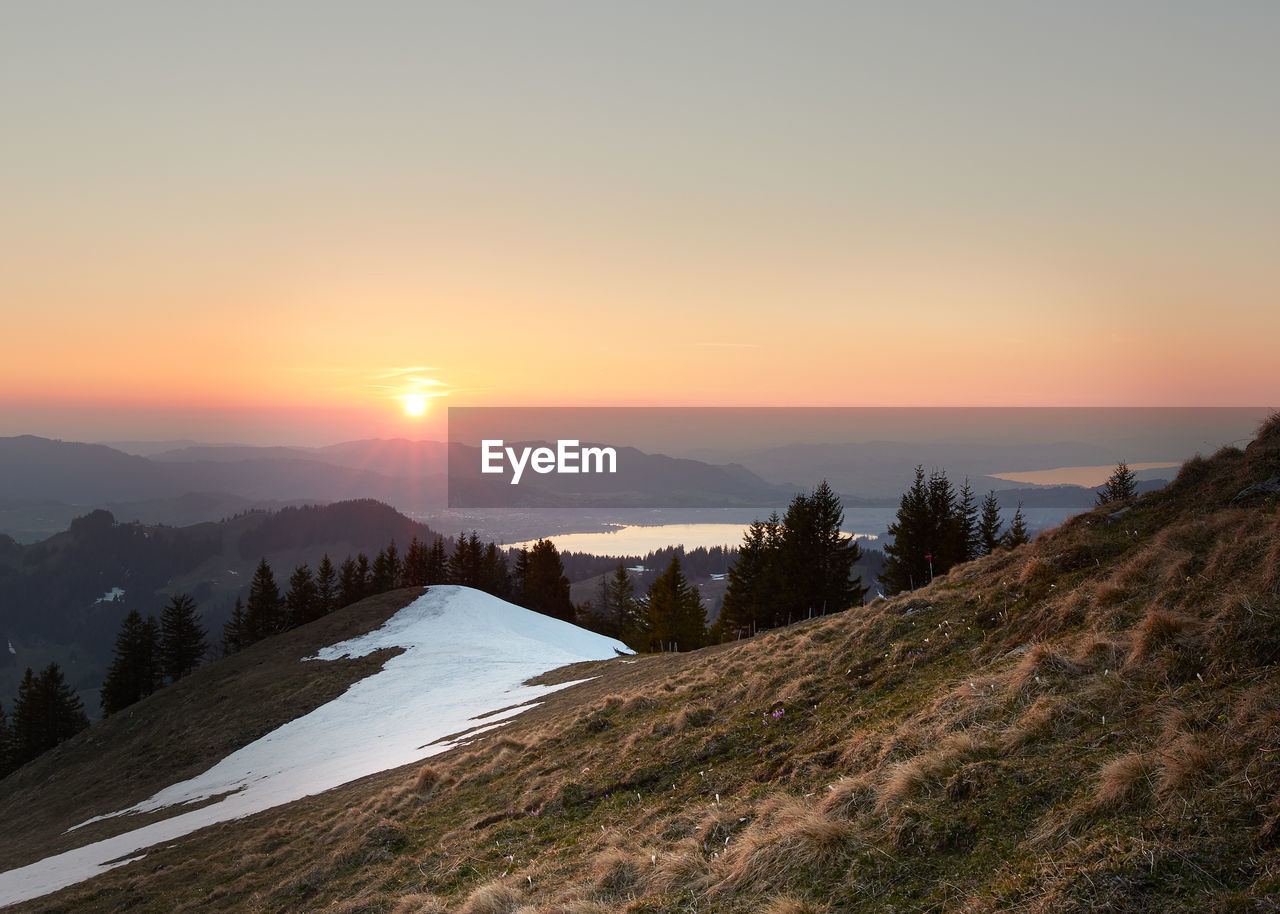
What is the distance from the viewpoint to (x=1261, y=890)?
427 cm

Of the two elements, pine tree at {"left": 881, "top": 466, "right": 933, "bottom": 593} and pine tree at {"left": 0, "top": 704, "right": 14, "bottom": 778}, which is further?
pine tree at {"left": 0, "top": 704, "right": 14, "bottom": 778}

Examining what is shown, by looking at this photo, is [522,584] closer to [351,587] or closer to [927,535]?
[351,587]

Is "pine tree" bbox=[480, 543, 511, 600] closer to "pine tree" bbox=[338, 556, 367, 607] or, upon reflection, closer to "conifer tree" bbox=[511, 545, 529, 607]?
"conifer tree" bbox=[511, 545, 529, 607]

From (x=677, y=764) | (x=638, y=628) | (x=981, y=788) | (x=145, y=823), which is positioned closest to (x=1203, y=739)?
(x=981, y=788)

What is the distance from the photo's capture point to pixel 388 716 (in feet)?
111

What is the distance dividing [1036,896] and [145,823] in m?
33.5

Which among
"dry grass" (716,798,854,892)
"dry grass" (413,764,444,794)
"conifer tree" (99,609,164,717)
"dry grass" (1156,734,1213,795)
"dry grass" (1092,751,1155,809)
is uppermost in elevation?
"dry grass" (1156,734,1213,795)

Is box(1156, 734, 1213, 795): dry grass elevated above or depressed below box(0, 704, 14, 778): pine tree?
above

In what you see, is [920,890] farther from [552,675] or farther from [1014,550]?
[552,675]

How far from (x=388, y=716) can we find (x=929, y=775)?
107 ft

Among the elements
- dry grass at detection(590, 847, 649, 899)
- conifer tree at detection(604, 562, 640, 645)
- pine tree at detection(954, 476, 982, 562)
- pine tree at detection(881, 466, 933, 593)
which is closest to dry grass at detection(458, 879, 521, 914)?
dry grass at detection(590, 847, 649, 899)

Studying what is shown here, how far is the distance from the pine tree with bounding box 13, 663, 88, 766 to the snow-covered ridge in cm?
4449

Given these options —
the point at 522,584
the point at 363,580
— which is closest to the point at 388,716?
the point at 363,580

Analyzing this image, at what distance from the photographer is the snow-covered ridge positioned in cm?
2383
